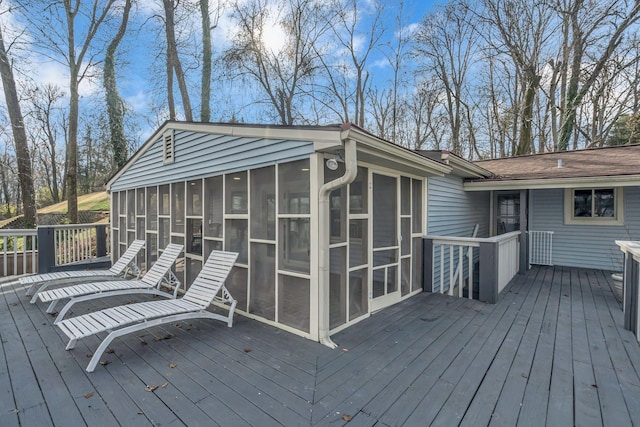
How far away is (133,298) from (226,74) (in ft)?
31.9

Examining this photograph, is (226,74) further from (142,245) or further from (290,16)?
(142,245)

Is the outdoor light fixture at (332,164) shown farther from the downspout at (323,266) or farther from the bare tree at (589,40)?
the bare tree at (589,40)

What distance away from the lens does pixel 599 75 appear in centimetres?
1155

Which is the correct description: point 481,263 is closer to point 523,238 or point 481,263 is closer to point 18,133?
point 523,238

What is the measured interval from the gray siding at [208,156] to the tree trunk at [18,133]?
16.7ft

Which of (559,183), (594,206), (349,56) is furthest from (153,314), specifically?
(349,56)

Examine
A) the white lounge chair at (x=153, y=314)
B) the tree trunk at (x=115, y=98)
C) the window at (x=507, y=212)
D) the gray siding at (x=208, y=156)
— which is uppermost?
Result: the tree trunk at (x=115, y=98)

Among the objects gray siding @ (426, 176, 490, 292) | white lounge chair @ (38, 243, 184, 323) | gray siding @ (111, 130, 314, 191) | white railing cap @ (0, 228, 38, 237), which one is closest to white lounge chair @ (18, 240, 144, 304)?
white lounge chair @ (38, 243, 184, 323)

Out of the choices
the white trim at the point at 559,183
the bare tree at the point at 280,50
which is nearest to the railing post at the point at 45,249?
the bare tree at the point at 280,50

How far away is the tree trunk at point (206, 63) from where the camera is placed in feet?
37.1

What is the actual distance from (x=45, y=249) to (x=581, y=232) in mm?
12688

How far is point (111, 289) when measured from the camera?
4.28 meters

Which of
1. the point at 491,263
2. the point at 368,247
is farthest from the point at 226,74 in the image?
the point at 491,263

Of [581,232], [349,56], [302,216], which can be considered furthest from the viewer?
[349,56]
